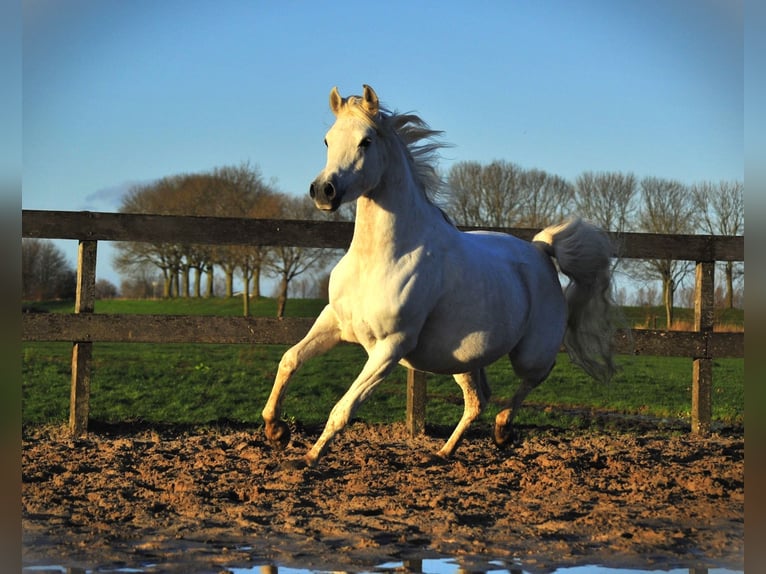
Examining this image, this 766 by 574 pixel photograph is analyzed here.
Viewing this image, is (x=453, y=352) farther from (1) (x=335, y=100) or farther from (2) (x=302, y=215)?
(2) (x=302, y=215)

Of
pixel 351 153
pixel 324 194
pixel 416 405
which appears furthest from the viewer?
pixel 416 405

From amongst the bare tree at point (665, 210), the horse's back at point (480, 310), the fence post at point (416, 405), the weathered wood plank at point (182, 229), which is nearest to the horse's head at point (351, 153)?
the horse's back at point (480, 310)

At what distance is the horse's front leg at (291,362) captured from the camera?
477 cm

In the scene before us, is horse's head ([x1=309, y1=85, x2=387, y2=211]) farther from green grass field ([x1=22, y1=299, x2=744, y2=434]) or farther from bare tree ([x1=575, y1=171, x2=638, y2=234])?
bare tree ([x1=575, y1=171, x2=638, y2=234])

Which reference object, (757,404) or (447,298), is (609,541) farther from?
(447,298)

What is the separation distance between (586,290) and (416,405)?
160cm

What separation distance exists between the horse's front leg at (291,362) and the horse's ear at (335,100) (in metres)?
1.10

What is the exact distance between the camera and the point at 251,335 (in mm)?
6699

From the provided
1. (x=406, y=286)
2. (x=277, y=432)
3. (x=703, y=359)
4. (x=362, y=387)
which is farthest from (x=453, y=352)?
(x=703, y=359)

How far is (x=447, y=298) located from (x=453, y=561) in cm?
204

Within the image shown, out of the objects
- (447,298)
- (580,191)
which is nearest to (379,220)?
(447,298)

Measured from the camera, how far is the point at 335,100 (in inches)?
184

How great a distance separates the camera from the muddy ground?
3.11 metres

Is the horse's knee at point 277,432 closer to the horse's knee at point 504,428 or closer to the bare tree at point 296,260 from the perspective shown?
the horse's knee at point 504,428
